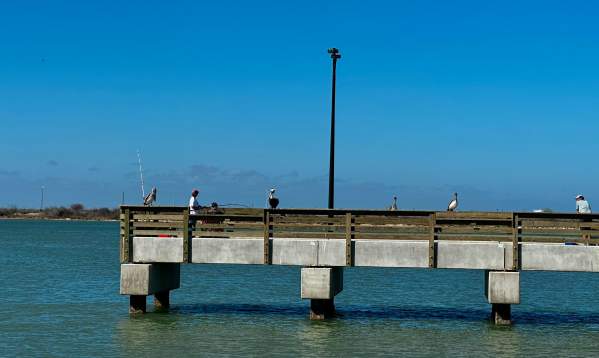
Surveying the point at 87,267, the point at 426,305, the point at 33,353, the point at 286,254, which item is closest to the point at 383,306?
the point at 426,305

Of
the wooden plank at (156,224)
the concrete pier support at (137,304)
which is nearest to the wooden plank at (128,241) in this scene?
the wooden plank at (156,224)

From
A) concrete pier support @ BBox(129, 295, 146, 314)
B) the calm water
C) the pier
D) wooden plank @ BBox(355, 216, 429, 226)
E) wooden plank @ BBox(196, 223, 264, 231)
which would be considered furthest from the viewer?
concrete pier support @ BBox(129, 295, 146, 314)

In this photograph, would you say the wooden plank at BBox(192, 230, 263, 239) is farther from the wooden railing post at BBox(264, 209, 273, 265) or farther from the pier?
the wooden railing post at BBox(264, 209, 273, 265)

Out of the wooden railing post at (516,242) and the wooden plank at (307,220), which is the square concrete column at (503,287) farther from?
the wooden plank at (307,220)

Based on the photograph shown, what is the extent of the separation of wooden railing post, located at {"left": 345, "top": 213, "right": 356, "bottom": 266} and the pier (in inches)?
1.1

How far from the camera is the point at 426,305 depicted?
114 feet

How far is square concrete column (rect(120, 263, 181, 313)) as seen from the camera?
2695 cm

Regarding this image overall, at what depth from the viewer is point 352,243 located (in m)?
26.2

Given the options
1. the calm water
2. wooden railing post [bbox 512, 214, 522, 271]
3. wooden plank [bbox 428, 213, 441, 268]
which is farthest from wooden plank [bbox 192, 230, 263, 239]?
wooden railing post [bbox 512, 214, 522, 271]

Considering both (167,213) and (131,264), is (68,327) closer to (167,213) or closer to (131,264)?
(131,264)

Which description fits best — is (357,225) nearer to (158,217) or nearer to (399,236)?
(399,236)

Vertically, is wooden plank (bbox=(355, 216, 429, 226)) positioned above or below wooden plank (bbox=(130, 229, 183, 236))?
above

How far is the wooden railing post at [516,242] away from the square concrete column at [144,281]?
993 cm

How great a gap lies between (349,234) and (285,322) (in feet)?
11.5
